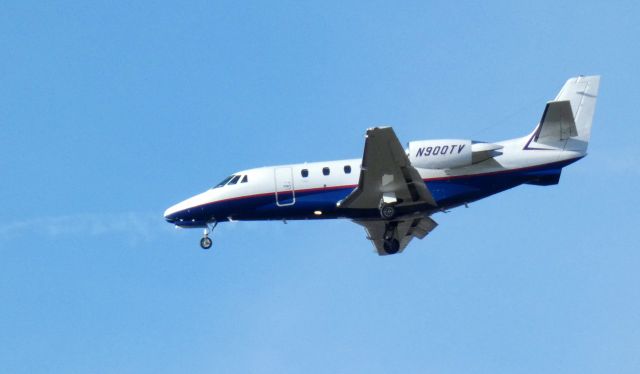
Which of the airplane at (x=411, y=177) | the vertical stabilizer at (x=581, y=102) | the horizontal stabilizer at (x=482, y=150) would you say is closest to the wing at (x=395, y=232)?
the airplane at (x=411, y=177)

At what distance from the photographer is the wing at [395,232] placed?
49.6m

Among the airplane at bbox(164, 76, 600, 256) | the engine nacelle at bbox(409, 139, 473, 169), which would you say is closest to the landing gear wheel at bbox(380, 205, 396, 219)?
the airplane at bbox(164, 76, 600, 256)

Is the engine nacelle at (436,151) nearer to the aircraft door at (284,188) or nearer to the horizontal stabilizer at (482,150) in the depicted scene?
the horizontal stabilizer at (482,150)

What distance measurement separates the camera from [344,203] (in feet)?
154

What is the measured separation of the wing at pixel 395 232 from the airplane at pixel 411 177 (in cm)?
35

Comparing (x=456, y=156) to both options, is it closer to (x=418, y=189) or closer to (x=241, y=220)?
(x=418, y=189)

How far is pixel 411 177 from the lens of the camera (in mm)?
45750

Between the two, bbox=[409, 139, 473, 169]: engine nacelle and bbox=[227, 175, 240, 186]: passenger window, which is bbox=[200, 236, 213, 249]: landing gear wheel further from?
bbox=[409, 139, 473, 169]: engine nacelle

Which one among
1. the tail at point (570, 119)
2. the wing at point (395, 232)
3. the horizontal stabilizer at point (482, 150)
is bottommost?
the wing at point (395, 232)

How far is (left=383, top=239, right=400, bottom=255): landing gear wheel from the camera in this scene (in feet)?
164

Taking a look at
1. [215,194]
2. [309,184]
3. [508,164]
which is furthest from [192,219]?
[508,164]

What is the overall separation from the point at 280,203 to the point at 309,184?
1246mm

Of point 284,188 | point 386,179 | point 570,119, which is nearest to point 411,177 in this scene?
point 386,179

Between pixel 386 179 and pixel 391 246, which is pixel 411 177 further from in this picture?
pixel 391 246
